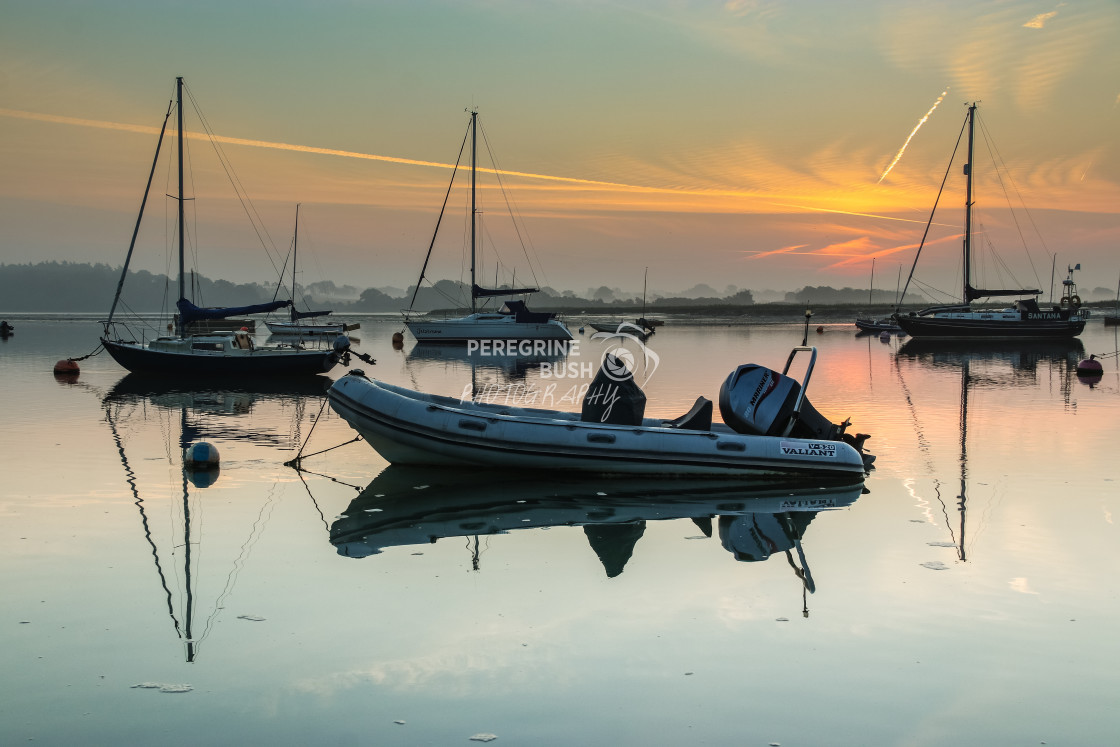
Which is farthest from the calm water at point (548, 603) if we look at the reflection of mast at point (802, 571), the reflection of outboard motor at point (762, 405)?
the reflection of outboard motor at point (762, 405)

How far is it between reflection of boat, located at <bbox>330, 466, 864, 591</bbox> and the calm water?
0.19 ft

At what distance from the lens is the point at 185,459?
595 inches

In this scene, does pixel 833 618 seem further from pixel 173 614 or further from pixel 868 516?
pixel 173 614

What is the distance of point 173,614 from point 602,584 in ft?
13.3

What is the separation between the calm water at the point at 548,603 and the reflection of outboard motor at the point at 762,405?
46.8 inches

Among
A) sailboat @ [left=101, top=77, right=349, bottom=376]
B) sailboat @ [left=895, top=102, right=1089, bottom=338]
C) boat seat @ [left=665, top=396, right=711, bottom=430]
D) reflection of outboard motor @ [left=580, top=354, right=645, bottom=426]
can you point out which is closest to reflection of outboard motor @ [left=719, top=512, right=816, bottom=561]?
boat seat @ [left=665, top=396, right=711, bottom=430]

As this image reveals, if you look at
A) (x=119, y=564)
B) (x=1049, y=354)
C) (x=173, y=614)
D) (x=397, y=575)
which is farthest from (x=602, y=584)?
(x=1049, y=354)

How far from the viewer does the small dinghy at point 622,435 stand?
13.5 m

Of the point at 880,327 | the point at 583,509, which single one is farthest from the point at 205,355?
the point at 880,327

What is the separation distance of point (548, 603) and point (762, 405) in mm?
6708

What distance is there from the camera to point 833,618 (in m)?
8.07

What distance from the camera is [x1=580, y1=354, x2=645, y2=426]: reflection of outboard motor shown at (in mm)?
13922

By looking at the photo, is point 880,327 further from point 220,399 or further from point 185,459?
point 185,459

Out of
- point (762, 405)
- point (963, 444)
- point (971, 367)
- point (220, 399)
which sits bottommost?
point (220, 399)
